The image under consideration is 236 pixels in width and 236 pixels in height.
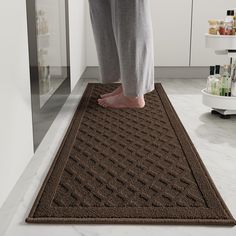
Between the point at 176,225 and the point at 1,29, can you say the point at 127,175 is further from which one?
the point at 1,29

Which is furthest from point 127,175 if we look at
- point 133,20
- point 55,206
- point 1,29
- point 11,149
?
point 133,20

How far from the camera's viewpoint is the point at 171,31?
9.18 ft

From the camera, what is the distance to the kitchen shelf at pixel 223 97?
1.83m

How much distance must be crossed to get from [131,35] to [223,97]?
1.63ft

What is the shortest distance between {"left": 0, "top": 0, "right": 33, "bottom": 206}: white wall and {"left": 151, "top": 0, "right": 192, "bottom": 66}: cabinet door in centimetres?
179

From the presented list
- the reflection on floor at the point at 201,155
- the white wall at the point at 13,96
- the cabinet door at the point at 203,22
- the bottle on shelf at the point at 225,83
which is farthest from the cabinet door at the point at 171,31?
the white wall at the point at 13,96

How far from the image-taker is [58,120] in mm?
1832

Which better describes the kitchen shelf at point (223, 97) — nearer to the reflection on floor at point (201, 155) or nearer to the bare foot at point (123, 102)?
the reflection on floor at point (201, 155)

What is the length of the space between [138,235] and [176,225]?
10 centimetres

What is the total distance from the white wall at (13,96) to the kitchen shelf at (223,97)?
99 cm

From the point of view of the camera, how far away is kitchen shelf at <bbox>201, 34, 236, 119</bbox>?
1.83 metres

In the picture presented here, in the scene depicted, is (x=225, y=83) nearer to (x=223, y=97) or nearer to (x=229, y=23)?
(x=223, y=97)

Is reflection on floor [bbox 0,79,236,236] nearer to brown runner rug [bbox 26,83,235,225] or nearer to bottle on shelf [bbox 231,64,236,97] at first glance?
brown runner rug [bbox 26,83,235,225]

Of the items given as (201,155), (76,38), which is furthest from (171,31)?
(201,155)
